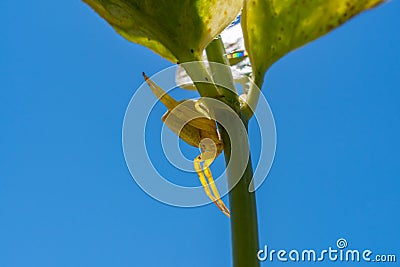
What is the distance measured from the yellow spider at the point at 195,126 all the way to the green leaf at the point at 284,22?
0.14ft

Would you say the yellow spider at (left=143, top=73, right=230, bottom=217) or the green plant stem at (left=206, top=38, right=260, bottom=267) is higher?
the yellow spider at (left=143, top=73, right=230, bottom=217)

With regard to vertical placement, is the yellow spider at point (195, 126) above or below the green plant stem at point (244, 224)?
above

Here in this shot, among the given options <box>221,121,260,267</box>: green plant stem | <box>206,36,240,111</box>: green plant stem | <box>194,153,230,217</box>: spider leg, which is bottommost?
<box>221,121,260,267</box>: green plant stem

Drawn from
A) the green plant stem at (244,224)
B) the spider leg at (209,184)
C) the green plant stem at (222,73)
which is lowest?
the green plant stem at (244,224)

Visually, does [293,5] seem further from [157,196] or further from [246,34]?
[157,196]

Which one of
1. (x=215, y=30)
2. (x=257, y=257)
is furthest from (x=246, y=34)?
(x=257, y=257)

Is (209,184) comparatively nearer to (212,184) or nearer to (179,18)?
(212,184)

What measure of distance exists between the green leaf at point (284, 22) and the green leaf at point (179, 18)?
0.05 ft

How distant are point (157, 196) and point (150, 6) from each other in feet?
0.38

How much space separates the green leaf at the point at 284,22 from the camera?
1.00 ft

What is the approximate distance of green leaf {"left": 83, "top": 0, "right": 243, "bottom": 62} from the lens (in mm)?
305

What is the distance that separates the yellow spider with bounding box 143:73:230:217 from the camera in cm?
32

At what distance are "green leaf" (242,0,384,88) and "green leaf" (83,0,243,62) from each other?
15 millimetres

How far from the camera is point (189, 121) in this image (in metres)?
0.33
